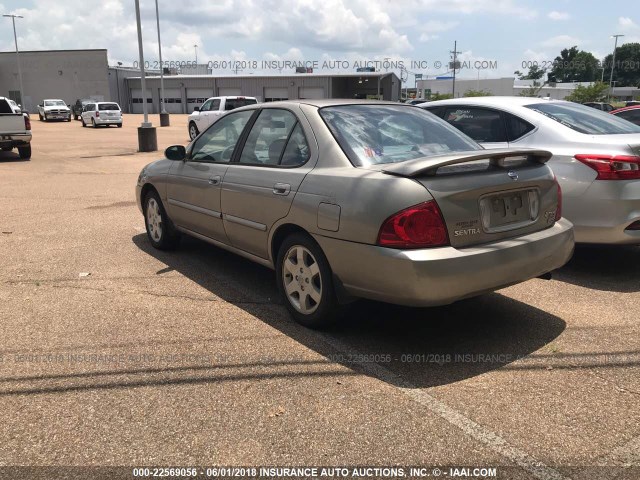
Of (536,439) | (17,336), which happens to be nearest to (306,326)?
(536,439)

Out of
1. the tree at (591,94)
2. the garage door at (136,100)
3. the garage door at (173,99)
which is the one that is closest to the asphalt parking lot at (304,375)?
the tree at (591,94)

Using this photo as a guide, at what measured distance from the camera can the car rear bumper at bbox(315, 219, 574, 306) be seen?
323 cm

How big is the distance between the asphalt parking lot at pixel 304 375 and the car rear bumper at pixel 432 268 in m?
0.47

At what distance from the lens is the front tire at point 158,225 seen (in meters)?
5.92

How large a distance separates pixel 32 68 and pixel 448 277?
7753 cm

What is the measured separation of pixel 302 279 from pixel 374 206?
2.98 feet

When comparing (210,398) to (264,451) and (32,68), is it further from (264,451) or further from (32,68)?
(32,68)

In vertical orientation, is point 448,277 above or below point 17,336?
above

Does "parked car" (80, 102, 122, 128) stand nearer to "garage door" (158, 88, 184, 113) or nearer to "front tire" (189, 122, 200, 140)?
"front tire" (189, 122, 200, 140)

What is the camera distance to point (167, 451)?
2605 millimetres

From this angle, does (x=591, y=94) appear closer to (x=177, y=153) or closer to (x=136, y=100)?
(x=136, y=100)

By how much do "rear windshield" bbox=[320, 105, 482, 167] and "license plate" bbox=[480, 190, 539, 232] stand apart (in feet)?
2.14

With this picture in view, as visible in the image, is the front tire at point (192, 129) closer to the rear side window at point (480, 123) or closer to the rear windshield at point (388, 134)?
the rear side window at point (480, 123)

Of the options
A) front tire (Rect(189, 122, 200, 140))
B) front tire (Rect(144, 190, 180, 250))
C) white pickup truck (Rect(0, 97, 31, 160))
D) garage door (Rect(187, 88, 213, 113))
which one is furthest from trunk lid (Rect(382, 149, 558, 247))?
garage door (Rect(187, 88, 213, 113))
